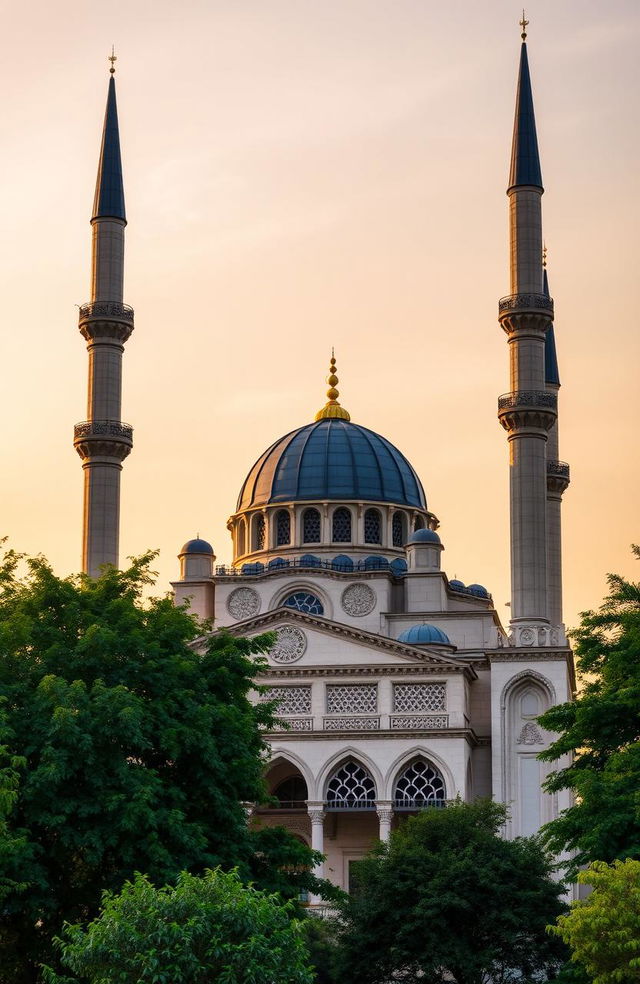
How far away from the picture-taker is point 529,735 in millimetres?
65938

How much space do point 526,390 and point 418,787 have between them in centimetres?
1496

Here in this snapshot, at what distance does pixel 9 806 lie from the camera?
2983cm

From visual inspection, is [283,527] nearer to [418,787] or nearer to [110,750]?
[418,787]

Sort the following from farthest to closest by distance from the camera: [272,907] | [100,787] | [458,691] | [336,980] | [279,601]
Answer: [279,601] → [458,691] → [336,980] → [100,787] → [272,907]

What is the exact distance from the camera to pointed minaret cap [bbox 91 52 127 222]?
68.3 meters

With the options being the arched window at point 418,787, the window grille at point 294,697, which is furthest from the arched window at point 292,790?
the arched window at point 418,787

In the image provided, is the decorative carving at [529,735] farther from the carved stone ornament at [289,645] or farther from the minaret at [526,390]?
the carved stone ornament at [289,645]

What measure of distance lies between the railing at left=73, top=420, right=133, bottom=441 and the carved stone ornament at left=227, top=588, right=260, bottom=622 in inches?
444

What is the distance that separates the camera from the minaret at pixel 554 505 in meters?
74.2

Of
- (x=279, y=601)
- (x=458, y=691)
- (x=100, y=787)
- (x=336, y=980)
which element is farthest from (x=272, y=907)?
(x=279, y=601)

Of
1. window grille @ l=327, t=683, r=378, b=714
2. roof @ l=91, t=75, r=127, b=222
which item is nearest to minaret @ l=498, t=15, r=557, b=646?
window grille @ l=327, t=683, r=378, b=714

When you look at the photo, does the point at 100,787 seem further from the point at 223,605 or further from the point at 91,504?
the point at 223,605

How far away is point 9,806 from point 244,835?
28.5ft

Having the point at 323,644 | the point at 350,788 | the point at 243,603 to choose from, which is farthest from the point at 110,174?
the point at 350,788
